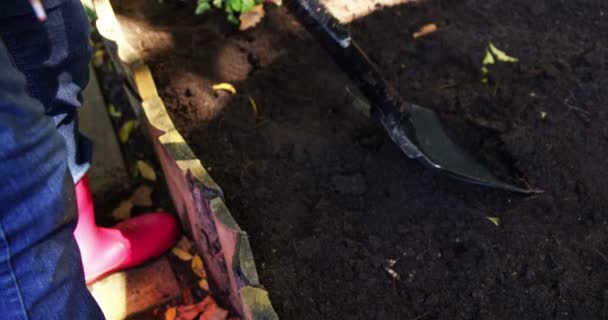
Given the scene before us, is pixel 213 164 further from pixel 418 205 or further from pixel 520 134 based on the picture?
pixel 520 134

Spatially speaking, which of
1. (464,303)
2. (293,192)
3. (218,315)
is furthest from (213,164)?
(464,303)

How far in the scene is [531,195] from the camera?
183 cm

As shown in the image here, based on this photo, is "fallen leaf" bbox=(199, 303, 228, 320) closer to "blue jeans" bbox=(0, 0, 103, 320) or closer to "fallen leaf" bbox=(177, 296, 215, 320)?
"fallen leaf" bbox=(177, 296, 215, 320)

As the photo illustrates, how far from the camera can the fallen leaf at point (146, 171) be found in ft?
7.33

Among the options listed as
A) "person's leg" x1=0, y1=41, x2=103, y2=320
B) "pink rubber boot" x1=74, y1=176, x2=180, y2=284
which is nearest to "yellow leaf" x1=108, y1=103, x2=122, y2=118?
"pink rubber boot" x1=74, y1=176, x2=180, y2=284

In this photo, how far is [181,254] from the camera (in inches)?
81.7

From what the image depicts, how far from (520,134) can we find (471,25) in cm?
58

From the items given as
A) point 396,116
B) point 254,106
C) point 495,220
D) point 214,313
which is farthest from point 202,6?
point 495,220

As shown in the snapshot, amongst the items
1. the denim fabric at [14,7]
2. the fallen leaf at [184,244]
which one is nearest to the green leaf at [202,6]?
the fallen leaf at [184,244]

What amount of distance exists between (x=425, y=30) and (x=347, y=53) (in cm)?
69

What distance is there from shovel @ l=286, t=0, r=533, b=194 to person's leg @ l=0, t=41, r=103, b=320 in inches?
31.6

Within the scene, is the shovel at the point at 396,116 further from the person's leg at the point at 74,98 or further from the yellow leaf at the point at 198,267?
the yellow leaf at the point at 198,267

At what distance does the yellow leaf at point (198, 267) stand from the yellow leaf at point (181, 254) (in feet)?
0.08

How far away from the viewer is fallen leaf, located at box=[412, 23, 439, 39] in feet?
7.54
